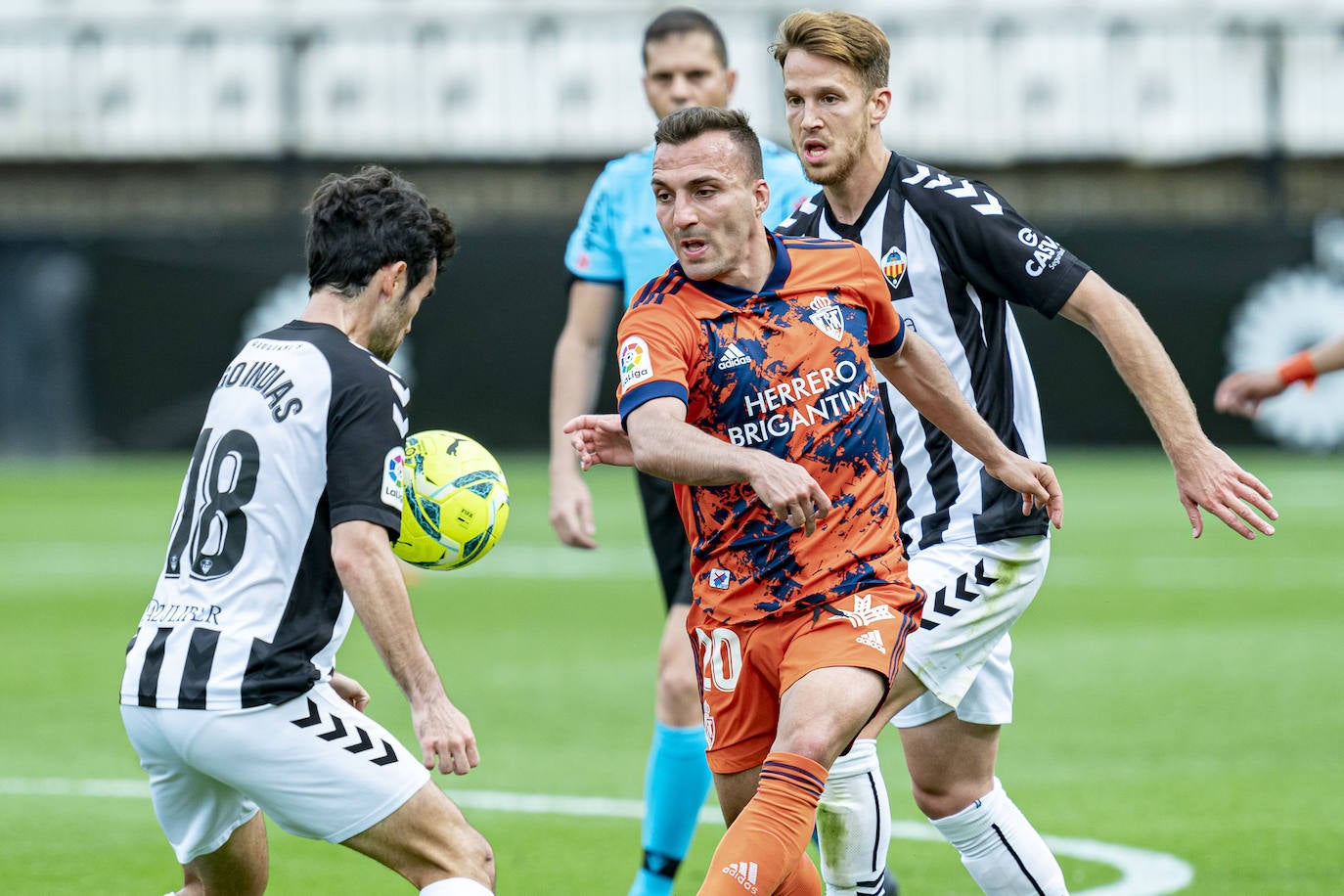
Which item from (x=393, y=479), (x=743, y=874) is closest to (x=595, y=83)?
(x=393, y=479)

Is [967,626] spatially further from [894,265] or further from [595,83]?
[595,83]

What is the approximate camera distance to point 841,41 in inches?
209

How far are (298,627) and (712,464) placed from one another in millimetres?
1080

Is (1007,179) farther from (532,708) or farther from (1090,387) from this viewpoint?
(532,708)

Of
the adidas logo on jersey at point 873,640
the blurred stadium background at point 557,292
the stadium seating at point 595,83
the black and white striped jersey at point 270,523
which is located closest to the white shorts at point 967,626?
the adidas logo on jersey at point 873,640

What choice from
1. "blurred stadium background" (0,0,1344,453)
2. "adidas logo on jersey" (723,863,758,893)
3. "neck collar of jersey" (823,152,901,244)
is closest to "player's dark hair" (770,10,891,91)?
"neck collar of jersey" (823,152,901,244)

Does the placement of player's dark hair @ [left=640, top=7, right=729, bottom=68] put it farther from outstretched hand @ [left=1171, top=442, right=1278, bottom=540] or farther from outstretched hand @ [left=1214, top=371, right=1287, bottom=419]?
outstretched hand @ [left=1171, top=442, right=1278, bottom=540]

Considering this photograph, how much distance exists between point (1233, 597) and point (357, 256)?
1120 cm

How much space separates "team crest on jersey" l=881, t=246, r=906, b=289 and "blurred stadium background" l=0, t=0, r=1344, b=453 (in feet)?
65.5

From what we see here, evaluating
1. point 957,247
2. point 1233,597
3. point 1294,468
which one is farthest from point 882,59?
point 1294,468

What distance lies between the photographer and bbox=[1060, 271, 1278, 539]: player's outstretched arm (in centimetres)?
496

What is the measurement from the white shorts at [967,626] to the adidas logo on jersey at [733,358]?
1.00m

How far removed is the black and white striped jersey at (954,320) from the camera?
17.3ft

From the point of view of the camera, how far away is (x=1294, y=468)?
76.6 feet
